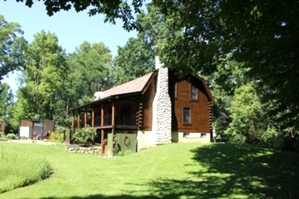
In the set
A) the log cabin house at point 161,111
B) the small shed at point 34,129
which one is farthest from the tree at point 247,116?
the small shed at point 34,129

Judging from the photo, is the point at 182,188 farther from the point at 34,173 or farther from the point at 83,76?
the point at 83,76

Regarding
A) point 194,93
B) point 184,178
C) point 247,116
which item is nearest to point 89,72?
point 194,93

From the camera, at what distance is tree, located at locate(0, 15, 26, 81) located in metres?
49.9

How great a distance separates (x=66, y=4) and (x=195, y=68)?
32.7 ft

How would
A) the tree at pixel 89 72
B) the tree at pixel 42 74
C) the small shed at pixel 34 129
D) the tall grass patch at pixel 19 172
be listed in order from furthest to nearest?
the tree at pixel 89 72, the tree at pixel 42 74, the small shed at pixel 34 129, the tall grass patch at pixel 19 172

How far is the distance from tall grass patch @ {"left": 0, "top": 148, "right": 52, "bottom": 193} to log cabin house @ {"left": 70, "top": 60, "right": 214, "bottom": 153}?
9.88m

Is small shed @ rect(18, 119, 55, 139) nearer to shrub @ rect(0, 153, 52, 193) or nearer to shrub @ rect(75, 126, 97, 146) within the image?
shrub @ rect(75, 126, 97, 146)

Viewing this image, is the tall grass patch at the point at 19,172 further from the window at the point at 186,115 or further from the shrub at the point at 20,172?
the window at the point at 186,115

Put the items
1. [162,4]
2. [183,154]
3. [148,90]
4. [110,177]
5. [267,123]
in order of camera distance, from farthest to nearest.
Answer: [267,123] → [148,90] → [183,154] → [110,177] → [162,4]

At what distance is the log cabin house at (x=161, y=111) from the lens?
24078mm

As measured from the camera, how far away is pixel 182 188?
9.98 m

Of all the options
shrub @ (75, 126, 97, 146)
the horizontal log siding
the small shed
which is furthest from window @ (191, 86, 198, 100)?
the small shed

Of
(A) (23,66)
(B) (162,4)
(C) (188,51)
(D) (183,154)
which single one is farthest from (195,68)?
(A) (23,66)

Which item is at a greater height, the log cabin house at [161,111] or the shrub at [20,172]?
the log cabin house at [161,111]
